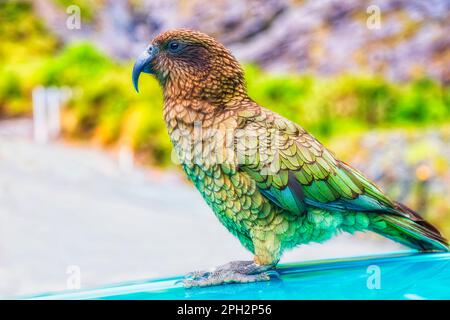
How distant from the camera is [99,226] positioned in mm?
5391

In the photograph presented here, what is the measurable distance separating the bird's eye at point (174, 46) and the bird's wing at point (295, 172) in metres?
0.22

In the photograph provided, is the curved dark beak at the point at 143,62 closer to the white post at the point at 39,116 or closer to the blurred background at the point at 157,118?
the blurred background at the point at 157,118

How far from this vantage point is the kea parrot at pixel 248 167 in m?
1.52

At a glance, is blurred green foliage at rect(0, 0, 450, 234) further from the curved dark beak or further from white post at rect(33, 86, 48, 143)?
the curved dark beak

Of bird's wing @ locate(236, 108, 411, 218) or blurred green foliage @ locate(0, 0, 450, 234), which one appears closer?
bird's wing @ locate(236, 108, 411, 218)

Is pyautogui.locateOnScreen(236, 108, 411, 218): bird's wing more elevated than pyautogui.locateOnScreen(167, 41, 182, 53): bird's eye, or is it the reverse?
pyautogui.locateOnScreen(167, 41, 182, 53): bird's eye

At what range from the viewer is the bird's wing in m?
1.51

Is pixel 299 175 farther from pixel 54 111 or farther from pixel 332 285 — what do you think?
pixel 54 111

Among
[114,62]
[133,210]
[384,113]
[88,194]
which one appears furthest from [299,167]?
[114,62]

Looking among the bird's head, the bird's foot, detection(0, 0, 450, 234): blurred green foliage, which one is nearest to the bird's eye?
the bird's head

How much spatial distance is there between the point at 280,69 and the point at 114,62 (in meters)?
2.01

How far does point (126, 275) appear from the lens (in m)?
4.61

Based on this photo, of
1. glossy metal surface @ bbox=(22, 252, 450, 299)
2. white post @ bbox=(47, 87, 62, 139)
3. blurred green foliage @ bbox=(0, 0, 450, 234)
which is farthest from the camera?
white post @ bbox=(47, 87, 62, 139)

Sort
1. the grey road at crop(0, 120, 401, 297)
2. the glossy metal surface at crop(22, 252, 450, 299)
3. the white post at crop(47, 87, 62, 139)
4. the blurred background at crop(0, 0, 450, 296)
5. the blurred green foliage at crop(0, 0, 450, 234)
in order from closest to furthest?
the glossy metal surface at crop(22, 252, 450, 299), the grey road at crop(0, 120, 401, 297), the blurred background at crop(0, 0, 450, 296), the blurred green foliage at crop(0, 0, 450, 234), the white post at crop(47, 87, 62, 139)
